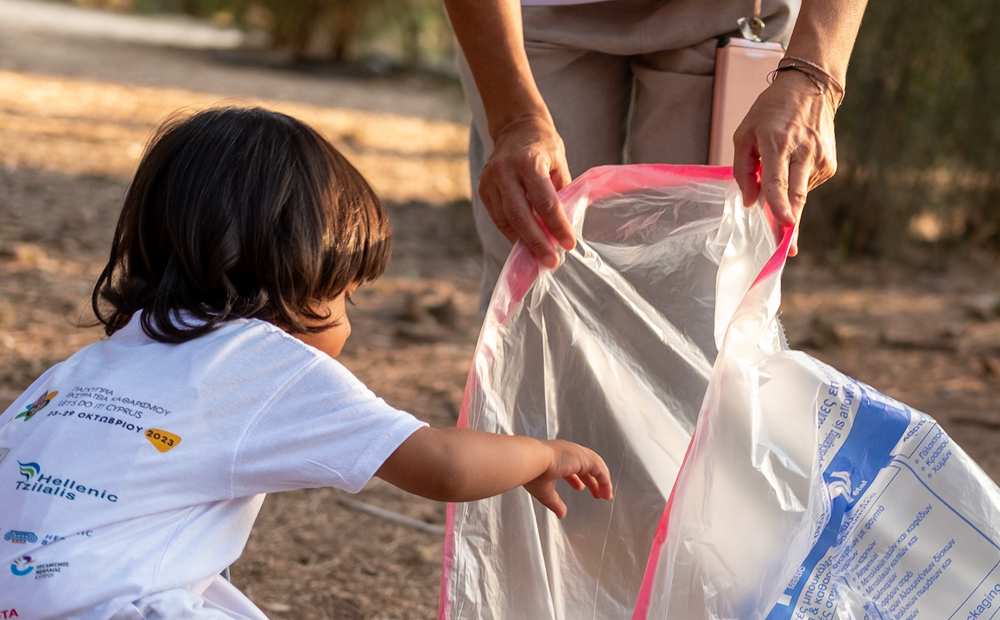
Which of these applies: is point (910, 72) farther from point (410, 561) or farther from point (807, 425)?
point (807, 425)

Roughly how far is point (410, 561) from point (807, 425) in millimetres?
1121

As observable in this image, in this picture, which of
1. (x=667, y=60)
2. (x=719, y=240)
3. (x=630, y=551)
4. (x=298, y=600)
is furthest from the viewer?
(x=298, y=600)

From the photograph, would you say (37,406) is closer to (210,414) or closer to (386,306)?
(210,414)

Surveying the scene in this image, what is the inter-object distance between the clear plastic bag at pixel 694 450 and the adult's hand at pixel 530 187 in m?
Result: 0.04

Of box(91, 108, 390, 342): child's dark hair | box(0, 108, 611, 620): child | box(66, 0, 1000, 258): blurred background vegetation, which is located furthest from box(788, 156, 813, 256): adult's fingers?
box(66, 0, 1000, 258): blurred background vegetation

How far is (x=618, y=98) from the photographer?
6.45ft

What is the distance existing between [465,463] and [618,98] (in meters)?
0.80

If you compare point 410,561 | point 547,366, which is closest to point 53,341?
point 410,561

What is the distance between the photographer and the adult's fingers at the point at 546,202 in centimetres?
153

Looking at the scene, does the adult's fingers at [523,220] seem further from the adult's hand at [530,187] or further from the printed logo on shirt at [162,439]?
the printed logo on shirt at [162,439]

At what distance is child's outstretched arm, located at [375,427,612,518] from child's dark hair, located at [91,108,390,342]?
0.21m

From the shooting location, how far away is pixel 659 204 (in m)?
1.67

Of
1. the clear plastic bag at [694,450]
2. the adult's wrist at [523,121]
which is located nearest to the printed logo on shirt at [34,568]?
the clear plastic bag at [694,450]

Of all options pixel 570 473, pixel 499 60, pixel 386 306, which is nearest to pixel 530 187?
pixel 499 60
